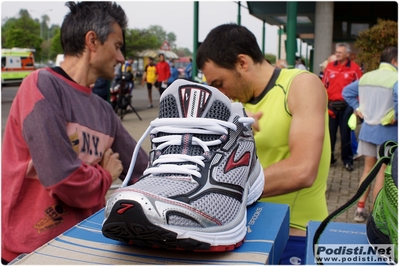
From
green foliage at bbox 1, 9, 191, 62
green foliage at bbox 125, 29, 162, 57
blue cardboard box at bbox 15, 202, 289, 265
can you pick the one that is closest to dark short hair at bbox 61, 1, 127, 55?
blue cardboard box at bbox 15, 202, 289, 265

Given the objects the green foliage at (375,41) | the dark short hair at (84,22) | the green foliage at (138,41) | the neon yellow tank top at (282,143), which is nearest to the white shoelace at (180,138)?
the neon yellow tank top at (282,143)

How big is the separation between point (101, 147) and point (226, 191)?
108cm

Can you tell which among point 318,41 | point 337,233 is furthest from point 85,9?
point 318,41

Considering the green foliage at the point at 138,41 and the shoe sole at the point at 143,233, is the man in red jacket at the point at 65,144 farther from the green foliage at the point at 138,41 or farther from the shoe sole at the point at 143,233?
the green foliage at the point at 138,41

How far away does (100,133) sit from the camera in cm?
215

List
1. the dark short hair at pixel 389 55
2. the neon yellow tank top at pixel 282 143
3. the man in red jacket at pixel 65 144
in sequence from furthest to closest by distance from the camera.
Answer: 1. the dark short hair at pixel 389 55
2. the neon yellow tank top at pixel 282 143
3. the man in red jacket at pixel 65 144

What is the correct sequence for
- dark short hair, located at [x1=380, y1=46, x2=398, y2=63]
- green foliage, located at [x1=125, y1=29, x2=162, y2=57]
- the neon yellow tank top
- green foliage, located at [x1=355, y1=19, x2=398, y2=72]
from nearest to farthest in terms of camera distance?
the neon yellow tank top → dark short hair, located at [x1=380, y1=46, x2=398, y2=63] → green foliage, located at [x1=355, y1=19, x2=398, y2=72] → green foliage, located at [x1=125, y1=29, x2=162, y2=57]

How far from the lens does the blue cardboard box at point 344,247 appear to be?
1.20 m

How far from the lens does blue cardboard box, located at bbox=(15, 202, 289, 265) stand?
108 centimetres

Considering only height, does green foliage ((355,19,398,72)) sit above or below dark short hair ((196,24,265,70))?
above

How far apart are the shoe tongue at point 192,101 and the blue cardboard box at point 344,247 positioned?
Answer: 1.50 feet

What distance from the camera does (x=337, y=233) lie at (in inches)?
55.4

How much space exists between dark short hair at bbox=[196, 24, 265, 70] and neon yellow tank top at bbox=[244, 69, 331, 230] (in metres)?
0.21

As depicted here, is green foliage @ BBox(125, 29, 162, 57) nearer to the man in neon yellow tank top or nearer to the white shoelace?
the man in neon yellow tank top
